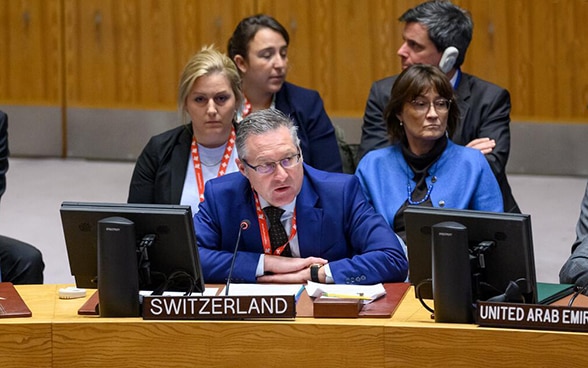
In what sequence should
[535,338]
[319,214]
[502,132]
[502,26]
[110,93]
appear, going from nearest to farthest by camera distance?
[535,338] → [319,214] → [502,132] → [502,26] → [110,93]

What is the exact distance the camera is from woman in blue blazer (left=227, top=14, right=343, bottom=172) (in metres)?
5.11

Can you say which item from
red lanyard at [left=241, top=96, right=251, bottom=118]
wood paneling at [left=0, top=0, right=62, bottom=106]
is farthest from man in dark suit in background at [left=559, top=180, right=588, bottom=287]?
wood paneling at [left=0, top=0, right=62, bottom=106]

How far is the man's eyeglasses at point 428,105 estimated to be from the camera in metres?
4.37

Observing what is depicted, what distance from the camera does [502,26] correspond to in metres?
7.79

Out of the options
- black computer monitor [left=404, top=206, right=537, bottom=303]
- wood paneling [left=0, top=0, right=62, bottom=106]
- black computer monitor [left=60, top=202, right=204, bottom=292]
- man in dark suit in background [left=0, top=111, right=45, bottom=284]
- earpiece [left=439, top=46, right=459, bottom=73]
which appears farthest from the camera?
wood paneling [left=0, top=0, right=62, bottom=106]

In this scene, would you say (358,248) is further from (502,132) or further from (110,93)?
(110,93)

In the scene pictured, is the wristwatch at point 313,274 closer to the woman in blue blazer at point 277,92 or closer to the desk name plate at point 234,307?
the desk name plate at point 234,307

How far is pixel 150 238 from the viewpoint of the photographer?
3260 mm

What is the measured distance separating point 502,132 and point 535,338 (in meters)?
2.18

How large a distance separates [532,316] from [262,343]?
71cm

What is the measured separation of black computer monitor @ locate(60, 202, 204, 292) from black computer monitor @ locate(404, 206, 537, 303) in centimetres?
63

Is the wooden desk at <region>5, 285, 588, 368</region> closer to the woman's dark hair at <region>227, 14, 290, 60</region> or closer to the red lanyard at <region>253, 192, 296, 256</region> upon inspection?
the red lanyard at <region>253, 192, 296, 256</region>

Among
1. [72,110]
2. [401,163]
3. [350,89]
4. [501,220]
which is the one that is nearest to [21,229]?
[72,110]

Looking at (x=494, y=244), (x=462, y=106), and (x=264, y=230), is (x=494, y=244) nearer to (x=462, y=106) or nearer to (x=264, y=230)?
(x=264, y=230)
